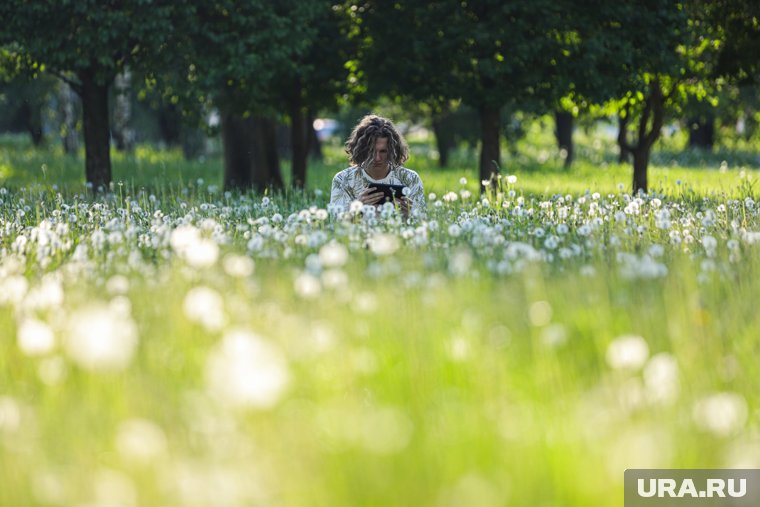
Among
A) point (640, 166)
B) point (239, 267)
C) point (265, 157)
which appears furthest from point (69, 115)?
point (239, 267)

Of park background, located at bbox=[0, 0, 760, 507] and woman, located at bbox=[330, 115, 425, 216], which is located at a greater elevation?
woman, located at bbox=[330, 115, 425, 216]

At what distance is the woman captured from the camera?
32.6ft

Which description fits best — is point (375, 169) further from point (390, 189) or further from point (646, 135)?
point (646, 135)

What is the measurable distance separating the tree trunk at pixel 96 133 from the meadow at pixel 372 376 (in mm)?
10586

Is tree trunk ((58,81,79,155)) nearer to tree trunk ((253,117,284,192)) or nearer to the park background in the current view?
tree trunk ((253,117,284,192))

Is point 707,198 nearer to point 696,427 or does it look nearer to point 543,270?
point 543,270

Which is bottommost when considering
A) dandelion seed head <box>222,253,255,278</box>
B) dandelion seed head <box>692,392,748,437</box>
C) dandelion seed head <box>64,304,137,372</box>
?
dandelion seed head <box>692,392,748,437</box>

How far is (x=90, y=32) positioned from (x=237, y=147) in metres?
5.37

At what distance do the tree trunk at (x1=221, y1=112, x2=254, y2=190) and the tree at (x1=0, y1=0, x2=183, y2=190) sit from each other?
3.67m

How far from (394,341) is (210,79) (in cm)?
1099

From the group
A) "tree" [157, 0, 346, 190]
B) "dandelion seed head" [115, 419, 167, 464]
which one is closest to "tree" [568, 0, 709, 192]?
"tree" [157, 0, 346, 190]

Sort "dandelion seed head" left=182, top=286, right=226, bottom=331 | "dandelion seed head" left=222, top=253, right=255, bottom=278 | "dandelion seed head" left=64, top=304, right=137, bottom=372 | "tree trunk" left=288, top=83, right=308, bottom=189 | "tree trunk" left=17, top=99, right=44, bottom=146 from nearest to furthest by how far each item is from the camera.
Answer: "dandelion seed head" left=64, top=304, right=137, bottom=372, "dandelion seed head" left=182, top=286, right=226, bottom=331, "dandelion seed head" left=222, top=253, right=255, bottom=278, "tree trunk" left=288, top=83, right=308, bottom=189, "tree trunk" left=17, top=99, right=44, bottom=146

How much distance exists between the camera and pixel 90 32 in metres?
14.7

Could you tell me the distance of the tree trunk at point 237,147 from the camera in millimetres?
19641
